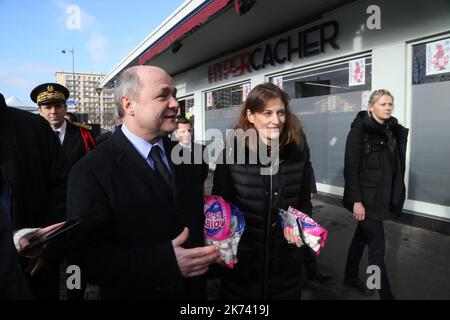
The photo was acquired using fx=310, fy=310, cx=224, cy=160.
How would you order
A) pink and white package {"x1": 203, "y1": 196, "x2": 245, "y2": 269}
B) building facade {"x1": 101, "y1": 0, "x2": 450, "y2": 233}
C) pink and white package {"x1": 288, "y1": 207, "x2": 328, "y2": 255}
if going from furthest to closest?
building facade {"x1": 101, "y1": 0, "x2": 450, "y2": 233}
pink and white package {"x1": 288, "y1": 207, "x2": 328, "y2": 255}
pink and white package {"x1": 203, "y1": 196, "x2": 245, "y2": 269}

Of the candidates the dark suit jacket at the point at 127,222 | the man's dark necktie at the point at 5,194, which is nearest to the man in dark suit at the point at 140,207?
the dark suit jacket at the point at 127,222

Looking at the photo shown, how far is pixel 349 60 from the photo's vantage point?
5.62 metres

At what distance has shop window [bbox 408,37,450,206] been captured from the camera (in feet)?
14.4

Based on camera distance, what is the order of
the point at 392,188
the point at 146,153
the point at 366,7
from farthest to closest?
the point at 366,7, the point at 392,188, the point at 146,153

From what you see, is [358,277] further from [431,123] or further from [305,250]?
[431,123]

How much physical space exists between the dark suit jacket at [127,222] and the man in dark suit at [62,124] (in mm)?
1741

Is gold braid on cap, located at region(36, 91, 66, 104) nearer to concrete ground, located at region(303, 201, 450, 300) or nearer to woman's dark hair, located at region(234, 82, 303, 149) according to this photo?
woman's dark hair, located at region(234, 82, 303, 149)

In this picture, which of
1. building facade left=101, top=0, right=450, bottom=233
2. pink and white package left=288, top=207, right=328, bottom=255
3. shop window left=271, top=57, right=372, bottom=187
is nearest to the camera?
pink and white package left=288, top=207, right=328, bottom=255

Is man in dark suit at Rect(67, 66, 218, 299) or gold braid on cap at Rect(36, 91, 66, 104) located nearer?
man in dark suit at Rect(67, 66, 218, 299)

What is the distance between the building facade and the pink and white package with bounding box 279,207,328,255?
3.66m

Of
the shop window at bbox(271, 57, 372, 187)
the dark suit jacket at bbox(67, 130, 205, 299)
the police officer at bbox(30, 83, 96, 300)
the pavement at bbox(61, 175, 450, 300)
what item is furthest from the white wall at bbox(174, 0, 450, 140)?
the dark suit jacket at bbox(67, 130, 205, 299)

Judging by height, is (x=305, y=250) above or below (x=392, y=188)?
below
